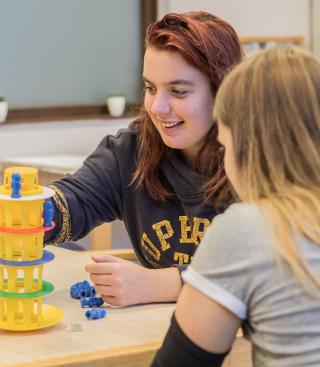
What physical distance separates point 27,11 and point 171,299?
Answer: 2199mm

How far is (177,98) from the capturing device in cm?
186

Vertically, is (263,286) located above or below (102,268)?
above

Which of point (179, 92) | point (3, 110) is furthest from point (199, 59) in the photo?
point (3, 110)

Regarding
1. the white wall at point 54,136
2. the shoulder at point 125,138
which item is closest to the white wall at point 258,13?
the white wall at point 54,136

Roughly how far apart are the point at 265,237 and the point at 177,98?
0.80m

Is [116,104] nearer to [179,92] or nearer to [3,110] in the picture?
[3,110]

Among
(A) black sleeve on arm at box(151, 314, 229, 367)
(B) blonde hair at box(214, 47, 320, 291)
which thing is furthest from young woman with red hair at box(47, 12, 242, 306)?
(B) blonde hair at box(214, 47, 320, 291)

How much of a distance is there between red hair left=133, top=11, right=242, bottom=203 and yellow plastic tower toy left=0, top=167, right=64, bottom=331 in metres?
0.50

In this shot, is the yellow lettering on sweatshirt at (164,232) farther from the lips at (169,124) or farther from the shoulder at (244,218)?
the shoulder at (244,218)

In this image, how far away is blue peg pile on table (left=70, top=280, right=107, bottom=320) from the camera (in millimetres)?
1612

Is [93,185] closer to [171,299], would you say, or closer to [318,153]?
[171,299]

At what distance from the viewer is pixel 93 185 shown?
206 cm

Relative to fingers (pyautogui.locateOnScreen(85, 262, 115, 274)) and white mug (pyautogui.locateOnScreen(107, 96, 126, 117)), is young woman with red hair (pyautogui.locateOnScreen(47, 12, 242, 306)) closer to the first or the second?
fingers (pyautogui.locateOnScreen(85, 262, 115, 274))

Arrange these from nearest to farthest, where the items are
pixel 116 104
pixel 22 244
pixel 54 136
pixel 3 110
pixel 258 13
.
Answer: pixel 22 244, pixel 3 110, pixel 54 136, pixel 116 104, pixel 258 13
